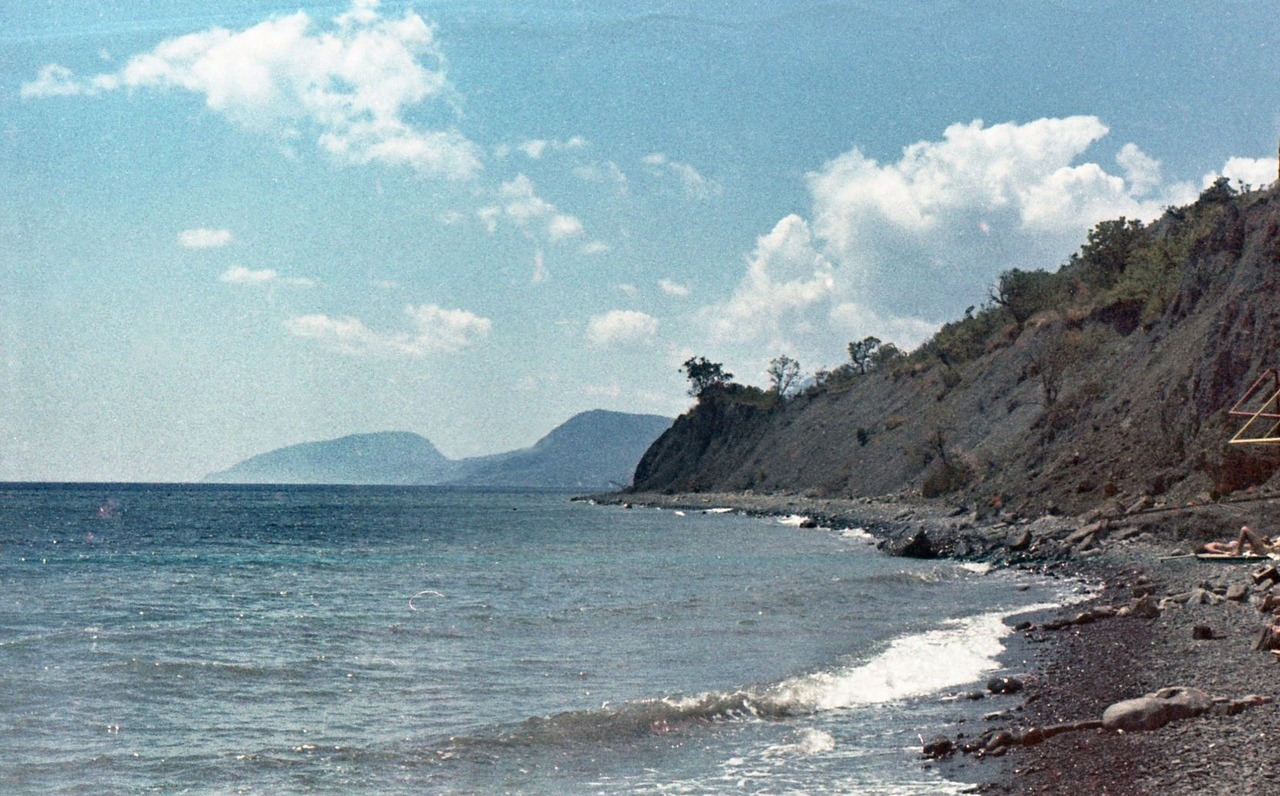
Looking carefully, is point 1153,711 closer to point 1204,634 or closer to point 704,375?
point 1204,634

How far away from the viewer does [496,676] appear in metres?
18.2

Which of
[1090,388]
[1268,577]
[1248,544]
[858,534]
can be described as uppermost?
[1090,388]

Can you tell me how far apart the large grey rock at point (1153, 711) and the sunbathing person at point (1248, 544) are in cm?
1812

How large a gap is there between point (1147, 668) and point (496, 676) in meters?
10.7

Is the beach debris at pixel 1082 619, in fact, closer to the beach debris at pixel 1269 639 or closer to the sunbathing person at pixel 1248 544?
the beach debris at pixel 1269 639

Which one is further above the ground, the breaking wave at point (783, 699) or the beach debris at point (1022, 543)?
the beach debris at point (1022, 543)

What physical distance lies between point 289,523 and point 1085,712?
7689 centimetres

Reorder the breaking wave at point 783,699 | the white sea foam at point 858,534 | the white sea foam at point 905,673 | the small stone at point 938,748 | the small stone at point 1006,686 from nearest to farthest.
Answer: the small stone at point 938,748 → the breaking wave at point 783,699 → the small stone at point 1006,686 → the white sea foam at point 905,673 → the white sea foam at point 858,534

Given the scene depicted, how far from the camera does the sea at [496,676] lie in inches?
494

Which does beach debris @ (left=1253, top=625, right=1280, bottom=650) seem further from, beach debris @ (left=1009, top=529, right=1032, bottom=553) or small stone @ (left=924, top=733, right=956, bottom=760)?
beach debris @ (left=1009, top=529, right=1032, bottom=553)

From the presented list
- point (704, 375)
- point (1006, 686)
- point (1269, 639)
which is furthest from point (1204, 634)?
point (704, 375)

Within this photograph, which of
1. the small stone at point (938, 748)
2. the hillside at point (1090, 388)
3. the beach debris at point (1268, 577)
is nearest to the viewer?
the small stone at point (938, 748)

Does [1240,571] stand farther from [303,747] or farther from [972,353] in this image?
[972,353]

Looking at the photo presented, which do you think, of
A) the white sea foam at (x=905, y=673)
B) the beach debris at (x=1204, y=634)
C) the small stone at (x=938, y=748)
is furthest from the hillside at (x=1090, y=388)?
the small stone at (x=938, y=748)
